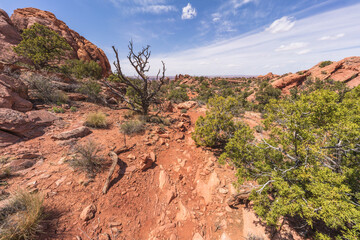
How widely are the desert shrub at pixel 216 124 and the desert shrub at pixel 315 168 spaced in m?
1.66

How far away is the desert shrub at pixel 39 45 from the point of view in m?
11.9

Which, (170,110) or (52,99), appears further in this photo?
(170,110)

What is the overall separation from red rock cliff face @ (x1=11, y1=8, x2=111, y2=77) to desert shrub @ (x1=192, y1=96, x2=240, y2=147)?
26.7 metres

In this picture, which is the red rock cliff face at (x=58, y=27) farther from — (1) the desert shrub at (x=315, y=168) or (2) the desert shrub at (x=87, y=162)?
(1) the desert shrub at (x=315, y=168)

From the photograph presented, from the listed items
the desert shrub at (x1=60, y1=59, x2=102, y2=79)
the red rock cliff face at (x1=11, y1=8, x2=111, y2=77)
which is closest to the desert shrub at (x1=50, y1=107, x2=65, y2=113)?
the desert shrub at (x1=60, y1=59, x2=102, y2=79)

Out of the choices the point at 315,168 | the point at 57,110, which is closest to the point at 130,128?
the point at 57,110

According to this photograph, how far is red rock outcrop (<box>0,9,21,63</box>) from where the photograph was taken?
1638 cm

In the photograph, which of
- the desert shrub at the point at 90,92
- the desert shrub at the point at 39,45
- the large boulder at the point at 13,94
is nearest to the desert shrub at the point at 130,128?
the large boulder at the point at 13,94

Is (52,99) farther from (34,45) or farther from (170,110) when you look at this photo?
(34,45)

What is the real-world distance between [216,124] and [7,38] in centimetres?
3223

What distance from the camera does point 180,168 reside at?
512cm

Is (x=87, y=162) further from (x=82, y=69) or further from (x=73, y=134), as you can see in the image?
(x=82, y=69)

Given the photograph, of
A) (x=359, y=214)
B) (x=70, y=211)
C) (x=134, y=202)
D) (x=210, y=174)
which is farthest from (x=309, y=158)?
(x=70, y=211)

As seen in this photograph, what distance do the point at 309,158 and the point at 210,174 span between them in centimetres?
296
